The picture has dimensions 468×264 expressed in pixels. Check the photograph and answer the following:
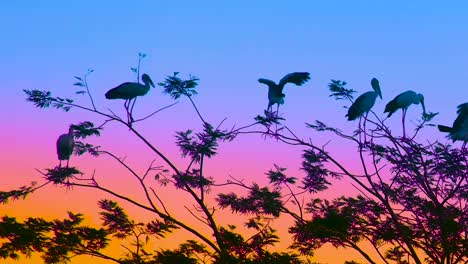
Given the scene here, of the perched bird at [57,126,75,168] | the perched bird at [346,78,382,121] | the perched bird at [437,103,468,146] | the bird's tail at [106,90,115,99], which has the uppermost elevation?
the bird's tail at [106,90,115,99]

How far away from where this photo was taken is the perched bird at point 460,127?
Answer: 10.2 metres

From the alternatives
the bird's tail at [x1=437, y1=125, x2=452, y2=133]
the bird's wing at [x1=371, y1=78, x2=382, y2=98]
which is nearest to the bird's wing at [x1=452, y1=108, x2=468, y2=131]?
the bird's tail at [x1=437, y1=125, x2=452, y2=133]

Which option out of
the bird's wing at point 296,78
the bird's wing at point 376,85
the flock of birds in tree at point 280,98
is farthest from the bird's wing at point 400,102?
the bird's wing at point 296,78

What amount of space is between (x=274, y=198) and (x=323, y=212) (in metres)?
1.08

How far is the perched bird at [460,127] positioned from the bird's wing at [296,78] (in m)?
2.65

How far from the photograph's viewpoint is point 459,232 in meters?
11.0

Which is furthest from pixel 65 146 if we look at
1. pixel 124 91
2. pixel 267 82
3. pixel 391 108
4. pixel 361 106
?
pixel 391 108

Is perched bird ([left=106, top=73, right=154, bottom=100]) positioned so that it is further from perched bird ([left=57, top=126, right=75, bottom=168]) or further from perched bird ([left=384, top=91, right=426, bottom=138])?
perched bird ([left=384, top=91, right=426, bottom=138])

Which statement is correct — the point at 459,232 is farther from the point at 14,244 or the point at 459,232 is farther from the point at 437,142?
the point at 14,244

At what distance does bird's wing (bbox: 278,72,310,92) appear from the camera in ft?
39.1

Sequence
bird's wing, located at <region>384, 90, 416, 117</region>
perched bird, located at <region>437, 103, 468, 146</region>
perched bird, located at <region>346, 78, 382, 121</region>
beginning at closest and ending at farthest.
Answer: perched bird, located at <region>437, 103, 468, 146</region> < perched bird, located at <region>346, 78, 382, 121</region> < bird's wing, located at <region>384, 90, 416, 117</region>

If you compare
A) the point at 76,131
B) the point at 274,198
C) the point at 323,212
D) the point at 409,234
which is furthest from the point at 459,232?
the point at 76,131

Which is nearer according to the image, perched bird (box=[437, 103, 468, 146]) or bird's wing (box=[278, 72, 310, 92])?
perched bird (box=[437, 103, 468, 146])

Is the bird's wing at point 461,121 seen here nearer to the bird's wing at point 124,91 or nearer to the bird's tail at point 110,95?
the bird's wing at point 124,91
